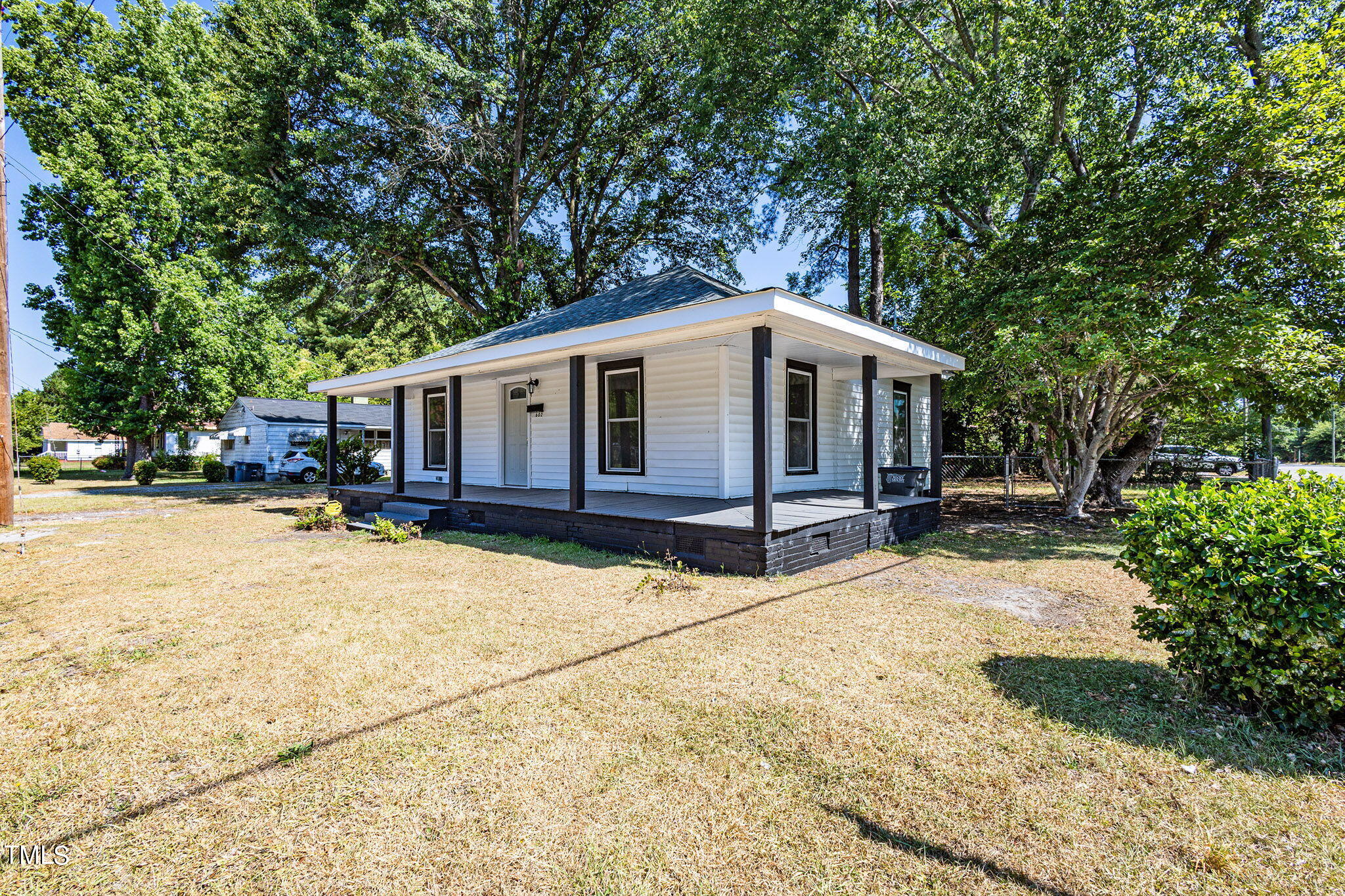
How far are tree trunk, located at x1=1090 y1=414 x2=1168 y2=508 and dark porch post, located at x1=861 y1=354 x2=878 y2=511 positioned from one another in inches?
303

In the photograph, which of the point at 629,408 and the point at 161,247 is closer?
the point at 629,408

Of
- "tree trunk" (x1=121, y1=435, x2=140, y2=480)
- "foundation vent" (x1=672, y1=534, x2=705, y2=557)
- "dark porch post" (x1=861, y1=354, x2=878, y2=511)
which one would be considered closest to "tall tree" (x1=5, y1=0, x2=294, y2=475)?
"tree trunk" (x1=121, y1=435, x2=140, y2=480)

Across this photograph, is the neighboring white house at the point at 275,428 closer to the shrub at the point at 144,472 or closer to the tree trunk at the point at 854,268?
the shrub at the point at 144,472

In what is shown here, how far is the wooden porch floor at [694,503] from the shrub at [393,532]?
993 mm

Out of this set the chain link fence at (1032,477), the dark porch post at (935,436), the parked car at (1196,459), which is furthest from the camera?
the parked car at (1196,459)

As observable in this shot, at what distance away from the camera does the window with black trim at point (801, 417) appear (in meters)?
9.20

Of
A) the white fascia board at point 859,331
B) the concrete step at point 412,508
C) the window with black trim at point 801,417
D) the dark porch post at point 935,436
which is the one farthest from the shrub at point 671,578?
the dark porch post at point 935,436

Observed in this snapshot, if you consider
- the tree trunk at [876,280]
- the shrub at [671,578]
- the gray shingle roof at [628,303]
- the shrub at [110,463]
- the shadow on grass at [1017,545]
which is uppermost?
the tree trunk at [876,280]

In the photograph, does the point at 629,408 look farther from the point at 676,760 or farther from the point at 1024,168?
the point at 1024,168

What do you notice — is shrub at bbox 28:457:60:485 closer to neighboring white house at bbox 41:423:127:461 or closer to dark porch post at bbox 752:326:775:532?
neighboring white house at bbox 41:423:127:461

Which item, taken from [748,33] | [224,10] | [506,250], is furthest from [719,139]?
[224,10]

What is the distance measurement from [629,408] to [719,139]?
8940 mm

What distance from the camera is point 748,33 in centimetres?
1286

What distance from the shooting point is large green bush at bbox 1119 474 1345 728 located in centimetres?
255
